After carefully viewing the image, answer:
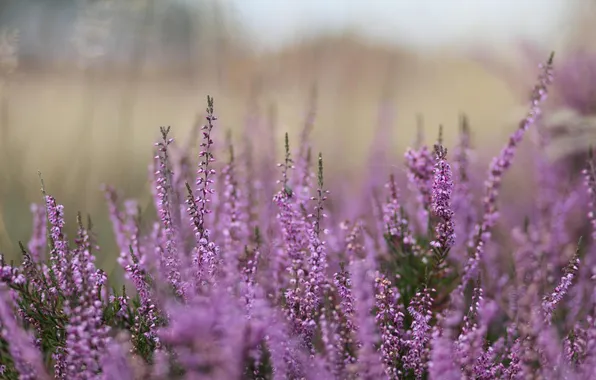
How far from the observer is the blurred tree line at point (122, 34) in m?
4.14

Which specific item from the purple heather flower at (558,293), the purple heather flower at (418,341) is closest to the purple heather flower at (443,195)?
the purple heather flower at (418,341)

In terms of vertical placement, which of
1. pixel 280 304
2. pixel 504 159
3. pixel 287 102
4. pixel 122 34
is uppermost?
pixel 122 34

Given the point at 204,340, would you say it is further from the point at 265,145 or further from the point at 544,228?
the point at 265,145

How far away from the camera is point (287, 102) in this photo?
7.95 meters

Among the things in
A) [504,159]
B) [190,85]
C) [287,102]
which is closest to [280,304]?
[504,159]

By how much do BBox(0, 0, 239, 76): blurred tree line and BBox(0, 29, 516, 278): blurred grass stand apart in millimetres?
363

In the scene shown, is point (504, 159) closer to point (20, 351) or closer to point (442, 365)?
point (442, 365)

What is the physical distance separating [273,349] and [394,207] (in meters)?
1.04

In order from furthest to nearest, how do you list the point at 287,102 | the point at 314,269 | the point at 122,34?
1. the point at 122,34
2. the point at 287,102
3. the point at 314,269

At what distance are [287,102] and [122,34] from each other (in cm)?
231

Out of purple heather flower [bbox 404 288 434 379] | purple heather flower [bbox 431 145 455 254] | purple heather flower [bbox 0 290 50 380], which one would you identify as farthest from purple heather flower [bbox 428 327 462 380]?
purple heather flower [bbox 0 290 50 380]

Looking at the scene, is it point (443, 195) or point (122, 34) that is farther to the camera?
point (122, 34)

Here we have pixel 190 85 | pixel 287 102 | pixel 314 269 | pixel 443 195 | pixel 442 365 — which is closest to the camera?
pixel 442 365

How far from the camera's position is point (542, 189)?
391 centimetres
